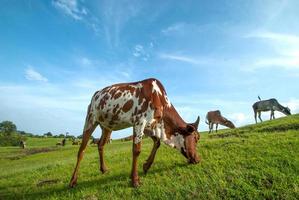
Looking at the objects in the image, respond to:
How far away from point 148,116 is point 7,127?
112m

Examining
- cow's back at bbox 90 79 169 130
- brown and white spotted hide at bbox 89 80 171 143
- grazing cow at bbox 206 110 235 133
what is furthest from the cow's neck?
grazing cow at bbox 206 110 235 133

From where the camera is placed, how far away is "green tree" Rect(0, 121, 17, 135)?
354 feet

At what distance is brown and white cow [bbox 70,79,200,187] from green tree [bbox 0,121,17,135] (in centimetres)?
10575

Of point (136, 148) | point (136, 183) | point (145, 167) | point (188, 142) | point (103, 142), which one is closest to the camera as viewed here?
point (136, 183)

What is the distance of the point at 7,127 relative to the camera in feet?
359

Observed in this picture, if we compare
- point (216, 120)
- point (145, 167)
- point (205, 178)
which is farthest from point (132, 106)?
point (216, 120)

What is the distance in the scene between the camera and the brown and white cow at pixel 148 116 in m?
10.3

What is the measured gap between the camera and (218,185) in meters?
8.81

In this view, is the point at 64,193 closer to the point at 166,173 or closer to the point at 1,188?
the point at 166,173

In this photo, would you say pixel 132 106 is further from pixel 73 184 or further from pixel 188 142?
pixel 73 184

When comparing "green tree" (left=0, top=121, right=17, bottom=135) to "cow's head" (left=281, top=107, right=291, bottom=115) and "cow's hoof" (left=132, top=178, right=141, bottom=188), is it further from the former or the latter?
"cow's hoof" (left=132, top=178, right=141, bottom=188)

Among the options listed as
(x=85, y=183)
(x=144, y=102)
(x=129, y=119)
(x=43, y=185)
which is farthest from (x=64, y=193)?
(x=144, y=102)

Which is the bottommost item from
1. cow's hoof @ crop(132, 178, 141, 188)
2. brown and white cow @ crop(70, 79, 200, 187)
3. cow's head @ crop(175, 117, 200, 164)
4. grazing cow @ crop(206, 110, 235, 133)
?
cow's hoof @ crop(132, 178, 141, 188)

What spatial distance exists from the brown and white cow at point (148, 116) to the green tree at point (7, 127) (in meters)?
106
